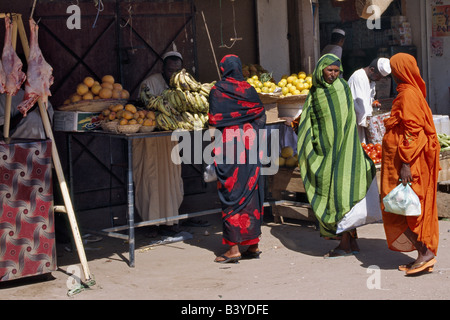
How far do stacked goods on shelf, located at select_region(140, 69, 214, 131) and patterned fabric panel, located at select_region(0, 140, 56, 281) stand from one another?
1.36m

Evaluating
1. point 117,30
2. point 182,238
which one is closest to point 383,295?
point 182,238

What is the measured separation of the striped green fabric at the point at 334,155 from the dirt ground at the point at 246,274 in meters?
0.58

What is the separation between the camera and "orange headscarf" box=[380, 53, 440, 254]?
5816 mm

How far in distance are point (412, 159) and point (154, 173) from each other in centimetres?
299

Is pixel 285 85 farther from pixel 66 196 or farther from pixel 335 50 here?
pixel 66 196

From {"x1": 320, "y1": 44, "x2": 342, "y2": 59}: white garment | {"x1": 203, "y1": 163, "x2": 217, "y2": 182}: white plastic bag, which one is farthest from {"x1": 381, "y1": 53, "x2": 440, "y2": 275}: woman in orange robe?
{"x1": 320, "y1": 44, "x2": 342, "y2": 59}: white garment

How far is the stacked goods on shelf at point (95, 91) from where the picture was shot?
6875mm

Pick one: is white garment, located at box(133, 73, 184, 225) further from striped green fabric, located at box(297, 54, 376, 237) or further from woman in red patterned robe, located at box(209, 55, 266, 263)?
striped green fabric, located at box(297, 54, 376, 237)

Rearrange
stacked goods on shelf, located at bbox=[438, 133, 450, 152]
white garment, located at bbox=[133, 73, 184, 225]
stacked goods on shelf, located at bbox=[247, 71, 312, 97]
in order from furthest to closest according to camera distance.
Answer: stacked goods on shelf, located at bbox=[438, 133, 450, 152], stacked goods on shelf, located at bbox=[247, 71, 312, 97], white garment, located at bbox=[133, 73, 184, 225]

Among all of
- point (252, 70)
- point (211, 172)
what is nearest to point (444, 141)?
point (252, 70)

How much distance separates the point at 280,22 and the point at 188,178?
2.64m

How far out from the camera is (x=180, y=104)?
706 cm

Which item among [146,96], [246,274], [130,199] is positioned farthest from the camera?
[146,96]

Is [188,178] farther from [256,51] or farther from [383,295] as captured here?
[383,295]
